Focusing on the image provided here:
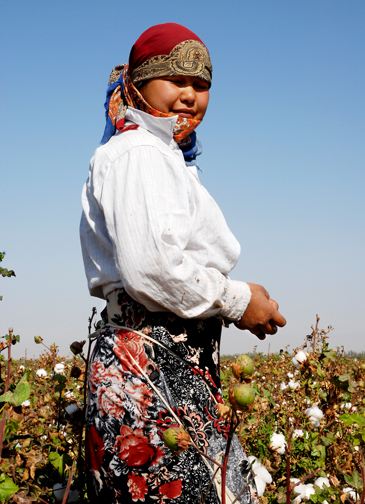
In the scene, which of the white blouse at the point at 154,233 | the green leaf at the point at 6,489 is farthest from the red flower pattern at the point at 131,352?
the green leaf at the point at 6,489

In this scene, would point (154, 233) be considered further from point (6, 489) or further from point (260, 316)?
point (6, 489)

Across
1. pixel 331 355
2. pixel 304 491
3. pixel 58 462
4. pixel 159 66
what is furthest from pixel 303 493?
pixel 159 66

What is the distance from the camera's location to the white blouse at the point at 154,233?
4.95 ft

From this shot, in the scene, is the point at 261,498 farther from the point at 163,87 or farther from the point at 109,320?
the point at 163,87

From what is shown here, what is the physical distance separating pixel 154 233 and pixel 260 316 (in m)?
0.52

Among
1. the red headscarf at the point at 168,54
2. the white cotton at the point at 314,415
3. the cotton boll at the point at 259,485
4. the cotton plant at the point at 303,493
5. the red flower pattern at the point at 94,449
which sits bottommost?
the cotton plant at the point at 303,493

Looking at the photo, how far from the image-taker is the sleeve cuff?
170cm

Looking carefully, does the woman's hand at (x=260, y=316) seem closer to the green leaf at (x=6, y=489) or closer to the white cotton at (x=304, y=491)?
the white cotton at (x=304, y=491)

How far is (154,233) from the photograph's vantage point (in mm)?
1503

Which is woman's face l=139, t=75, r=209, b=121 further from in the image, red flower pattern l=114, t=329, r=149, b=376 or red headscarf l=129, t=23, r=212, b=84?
red flower pattern l=114, t=329, r=149, b=376

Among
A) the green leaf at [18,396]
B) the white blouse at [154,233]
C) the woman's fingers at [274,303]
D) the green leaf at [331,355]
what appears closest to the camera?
the green leaf at [18,396]

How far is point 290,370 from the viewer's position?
4926mm

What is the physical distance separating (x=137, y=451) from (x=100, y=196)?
2.65 ft

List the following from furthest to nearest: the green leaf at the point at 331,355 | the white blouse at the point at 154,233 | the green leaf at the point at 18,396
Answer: the green leaf at the point at 331,355 < the white blouse at the point at 154,233 < the green leaf at the point at 18,396
